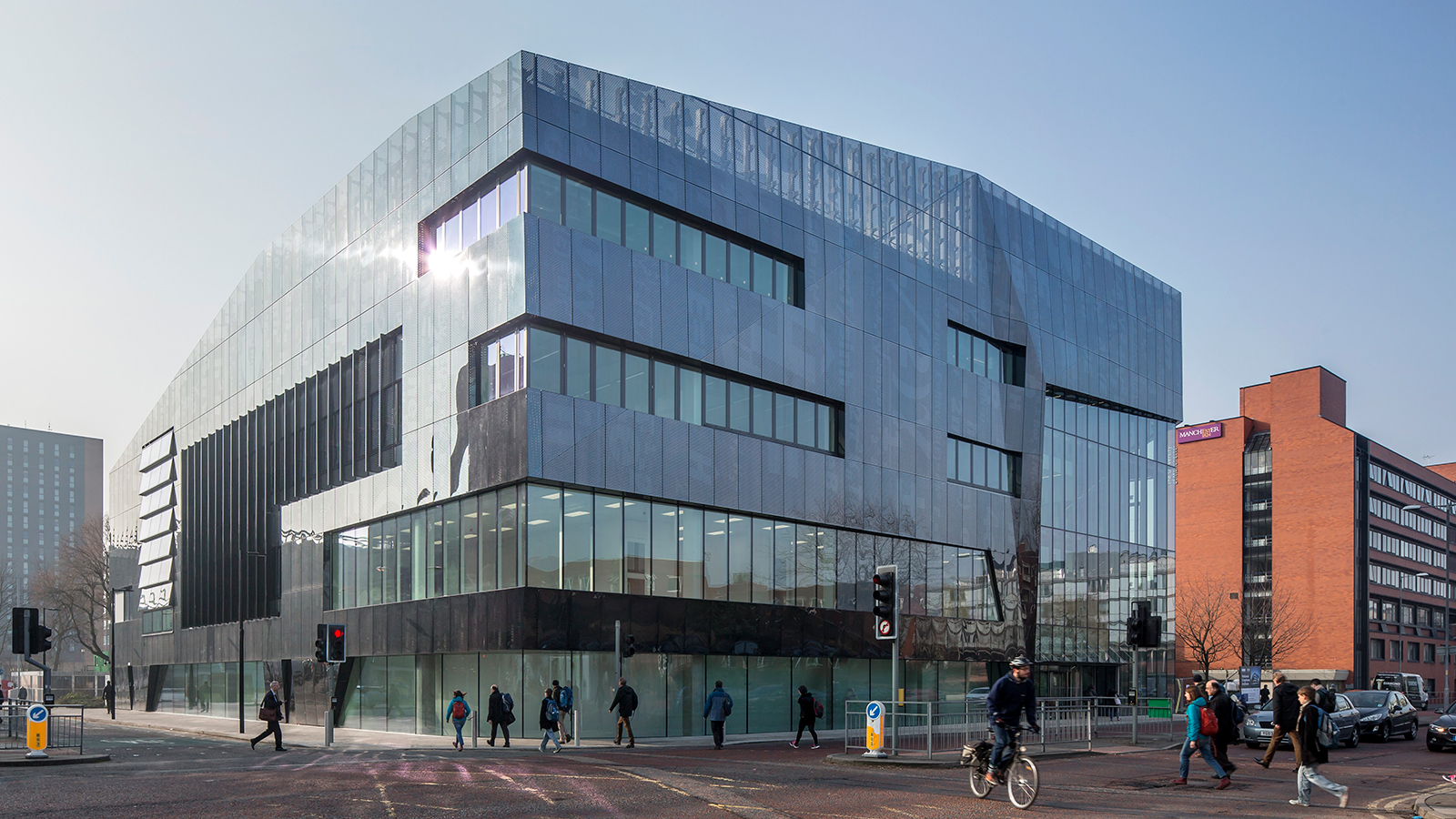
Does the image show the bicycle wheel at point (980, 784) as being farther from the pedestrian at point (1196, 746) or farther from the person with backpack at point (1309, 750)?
the pedestrian at point (1196, 746)

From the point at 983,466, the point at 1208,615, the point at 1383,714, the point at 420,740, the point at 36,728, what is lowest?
the point at 1208,615

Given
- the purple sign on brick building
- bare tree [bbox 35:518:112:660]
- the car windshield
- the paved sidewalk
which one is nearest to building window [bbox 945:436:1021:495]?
the paved sidewalk

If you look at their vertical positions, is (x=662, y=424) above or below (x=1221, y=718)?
above

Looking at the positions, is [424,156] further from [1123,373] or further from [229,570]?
[1123,373]

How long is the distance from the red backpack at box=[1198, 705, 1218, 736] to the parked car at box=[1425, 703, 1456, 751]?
13414 mm

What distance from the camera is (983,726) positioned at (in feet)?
78.2

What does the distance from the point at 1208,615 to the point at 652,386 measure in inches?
A: 2060

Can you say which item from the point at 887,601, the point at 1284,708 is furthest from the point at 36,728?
the point at 1284,708

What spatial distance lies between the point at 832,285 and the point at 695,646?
1327cm

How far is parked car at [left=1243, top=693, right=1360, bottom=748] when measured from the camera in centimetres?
2847

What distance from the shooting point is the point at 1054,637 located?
156ft

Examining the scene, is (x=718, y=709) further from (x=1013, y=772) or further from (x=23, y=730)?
(x=23, y=730)

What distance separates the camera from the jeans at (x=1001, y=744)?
14.4m

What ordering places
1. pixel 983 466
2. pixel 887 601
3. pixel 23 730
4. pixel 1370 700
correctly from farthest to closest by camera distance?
pixel 983 466
pixel 23 730
pixel 1370 700
pixel 887 601
